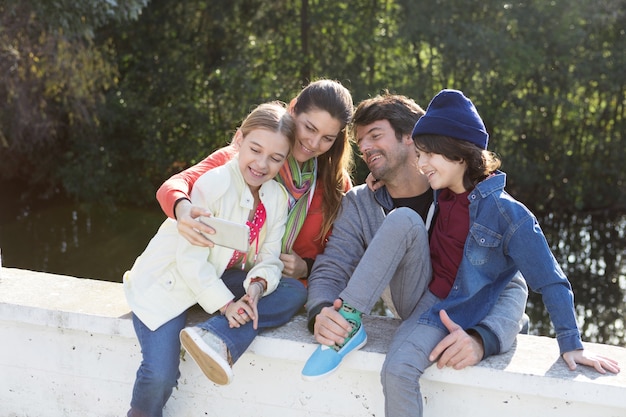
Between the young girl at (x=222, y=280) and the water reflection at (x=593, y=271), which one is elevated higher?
the young girl at (x=222, y=280)

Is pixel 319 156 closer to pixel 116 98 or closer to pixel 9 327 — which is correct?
pixel 9 327

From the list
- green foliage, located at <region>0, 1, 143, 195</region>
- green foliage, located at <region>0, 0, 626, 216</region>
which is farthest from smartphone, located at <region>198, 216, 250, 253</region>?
green foliage, located at <region>0, 0, 626, 216</region>

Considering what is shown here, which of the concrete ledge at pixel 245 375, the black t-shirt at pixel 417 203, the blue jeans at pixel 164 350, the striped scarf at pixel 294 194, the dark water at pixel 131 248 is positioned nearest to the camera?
the concrete ledge at pixel 245 375

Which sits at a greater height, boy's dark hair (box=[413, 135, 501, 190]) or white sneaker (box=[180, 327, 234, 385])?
boy's dark hair (box=[413, 135, 501, 190])

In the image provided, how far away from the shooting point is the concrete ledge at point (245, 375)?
2.32m

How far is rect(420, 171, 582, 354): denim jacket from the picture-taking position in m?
2.38

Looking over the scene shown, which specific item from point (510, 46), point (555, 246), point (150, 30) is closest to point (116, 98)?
point (150, 30)

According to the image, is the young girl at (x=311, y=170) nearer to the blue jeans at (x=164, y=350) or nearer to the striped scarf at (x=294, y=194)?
the striped scarf at (x=294, y=194)

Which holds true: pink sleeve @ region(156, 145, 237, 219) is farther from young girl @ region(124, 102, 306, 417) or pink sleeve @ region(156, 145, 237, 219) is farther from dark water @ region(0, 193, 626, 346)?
dark water @ region(0, 193, 626, 346)

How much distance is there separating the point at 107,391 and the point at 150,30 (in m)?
8.21

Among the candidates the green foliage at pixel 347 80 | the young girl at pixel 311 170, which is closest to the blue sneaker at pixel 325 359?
the young girl at pixel 311 170

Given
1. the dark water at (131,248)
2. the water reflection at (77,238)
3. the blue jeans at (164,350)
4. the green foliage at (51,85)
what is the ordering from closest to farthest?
the blue jeans at (164,350)
the green foliage at (51,85)
the dark water at (131,248)
the water reflection at (77,238)

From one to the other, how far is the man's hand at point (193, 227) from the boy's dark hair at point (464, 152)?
0.76 meters

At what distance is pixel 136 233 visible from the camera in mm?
9586
